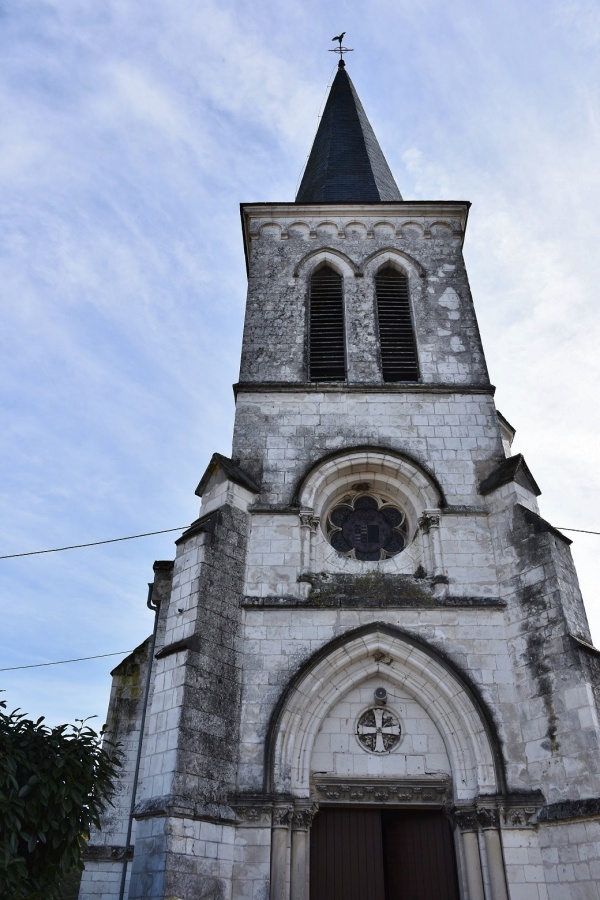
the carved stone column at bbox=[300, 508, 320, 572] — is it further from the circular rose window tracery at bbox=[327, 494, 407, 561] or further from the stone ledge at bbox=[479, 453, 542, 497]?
the stone ledge at bbox=[479, 453, 542, 497]

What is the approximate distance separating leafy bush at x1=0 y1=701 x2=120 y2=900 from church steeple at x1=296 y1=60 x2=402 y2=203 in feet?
38.7

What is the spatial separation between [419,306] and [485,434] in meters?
3.21

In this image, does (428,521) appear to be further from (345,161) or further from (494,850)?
(345,161)

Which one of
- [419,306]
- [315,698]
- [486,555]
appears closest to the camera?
[315,698]

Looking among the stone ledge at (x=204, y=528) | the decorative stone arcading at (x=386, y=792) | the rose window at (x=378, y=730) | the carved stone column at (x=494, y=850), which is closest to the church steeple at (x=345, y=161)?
the stone ledge at (x=204, y=528)

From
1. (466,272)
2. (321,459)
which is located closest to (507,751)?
(321,459)

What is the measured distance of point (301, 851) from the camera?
8.59 m

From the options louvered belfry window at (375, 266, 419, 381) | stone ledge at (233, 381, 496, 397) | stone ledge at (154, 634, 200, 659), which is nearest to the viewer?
stone ledge at (154, 634, 200, 659)

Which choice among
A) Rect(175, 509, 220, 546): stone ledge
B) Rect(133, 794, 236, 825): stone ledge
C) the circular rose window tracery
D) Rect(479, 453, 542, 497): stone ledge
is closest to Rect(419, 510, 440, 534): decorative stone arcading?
the circular rose window tracery

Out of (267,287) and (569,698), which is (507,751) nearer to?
(569,698)

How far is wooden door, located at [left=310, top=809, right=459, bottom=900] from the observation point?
877 centimetres

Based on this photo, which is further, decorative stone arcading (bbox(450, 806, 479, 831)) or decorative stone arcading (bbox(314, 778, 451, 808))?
decorative stone arcading (bbox(314, 778, 451, 808))

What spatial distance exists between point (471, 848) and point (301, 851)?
1.93 metres

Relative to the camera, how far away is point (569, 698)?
876 centimetres
